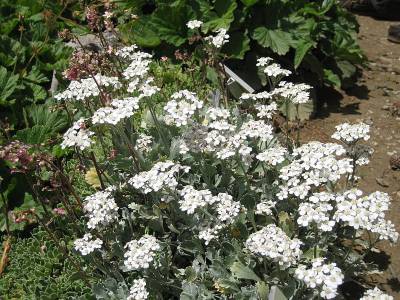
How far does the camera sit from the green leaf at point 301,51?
16.7ft

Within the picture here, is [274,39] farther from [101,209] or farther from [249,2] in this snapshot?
[101,209]

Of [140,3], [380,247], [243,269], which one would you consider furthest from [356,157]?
[140,3]

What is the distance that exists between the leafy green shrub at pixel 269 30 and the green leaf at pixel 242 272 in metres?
2.38

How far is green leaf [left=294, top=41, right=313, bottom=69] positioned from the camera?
16.7ft

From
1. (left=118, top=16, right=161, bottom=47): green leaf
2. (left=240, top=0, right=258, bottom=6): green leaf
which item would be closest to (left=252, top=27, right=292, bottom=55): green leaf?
(left=240, top=0, right=258, bottom=6): green leaf

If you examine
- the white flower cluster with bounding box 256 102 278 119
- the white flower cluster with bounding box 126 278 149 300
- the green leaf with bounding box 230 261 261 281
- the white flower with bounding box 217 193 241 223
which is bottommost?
the green leaf with bounding box 230 261 261 281

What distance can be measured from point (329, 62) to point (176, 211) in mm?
3146

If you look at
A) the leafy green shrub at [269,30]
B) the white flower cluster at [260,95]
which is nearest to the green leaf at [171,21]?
the leafy green shrub at [269,30]

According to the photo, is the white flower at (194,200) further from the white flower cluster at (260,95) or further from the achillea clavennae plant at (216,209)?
the white flower cluster at (260,95)

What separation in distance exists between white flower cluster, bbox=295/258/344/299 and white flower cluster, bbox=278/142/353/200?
1.37ft

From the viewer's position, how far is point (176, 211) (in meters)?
3.14

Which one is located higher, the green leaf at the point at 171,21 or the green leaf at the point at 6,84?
the green leaf at the point at 171,21

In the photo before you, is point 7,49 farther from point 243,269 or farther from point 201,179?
point 243,269

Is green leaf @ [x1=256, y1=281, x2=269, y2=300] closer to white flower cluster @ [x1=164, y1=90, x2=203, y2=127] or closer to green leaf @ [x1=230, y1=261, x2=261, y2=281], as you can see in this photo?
green leaf @ [x1=230, y1=261, x2=261, y2=281]
